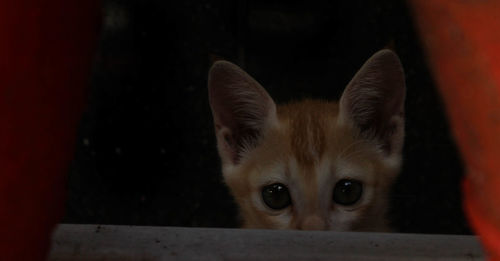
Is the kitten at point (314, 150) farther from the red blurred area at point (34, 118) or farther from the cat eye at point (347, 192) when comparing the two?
the red blurred area at point (34, 118)

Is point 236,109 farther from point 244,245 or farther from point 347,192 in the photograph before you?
point 244,245

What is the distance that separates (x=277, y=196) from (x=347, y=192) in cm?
14

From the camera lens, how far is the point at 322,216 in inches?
43.7

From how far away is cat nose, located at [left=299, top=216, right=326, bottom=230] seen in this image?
1.08m

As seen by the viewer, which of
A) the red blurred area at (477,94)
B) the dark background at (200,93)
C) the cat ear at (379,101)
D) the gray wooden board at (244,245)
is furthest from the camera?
the dark background at (200,93)

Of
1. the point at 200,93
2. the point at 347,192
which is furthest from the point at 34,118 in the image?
the point at 200,93

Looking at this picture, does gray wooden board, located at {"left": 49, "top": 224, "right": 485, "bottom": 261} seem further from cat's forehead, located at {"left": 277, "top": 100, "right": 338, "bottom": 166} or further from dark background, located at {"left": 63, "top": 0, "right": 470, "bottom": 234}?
dark background, located at {"left": 63, "top": 0, "right": 470, "bottom": 234}

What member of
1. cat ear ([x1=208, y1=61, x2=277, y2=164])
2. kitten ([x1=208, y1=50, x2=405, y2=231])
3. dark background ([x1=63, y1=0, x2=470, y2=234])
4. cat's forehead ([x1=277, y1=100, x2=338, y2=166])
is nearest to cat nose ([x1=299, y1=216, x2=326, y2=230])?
kitten ([x1=208, y1=50, x2=405, y2=231])

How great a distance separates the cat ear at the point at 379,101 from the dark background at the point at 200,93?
0.23m

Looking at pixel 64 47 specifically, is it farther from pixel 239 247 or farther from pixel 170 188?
pixel 170 188

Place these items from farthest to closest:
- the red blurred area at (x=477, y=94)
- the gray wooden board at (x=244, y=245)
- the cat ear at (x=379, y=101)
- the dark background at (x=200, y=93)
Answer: the dark background at (x=200, y=93)
the cat ear at (x=379, y=101)
the gray wooden board at (x=244, y=245)
the red blurred area at (x=477, y=94)

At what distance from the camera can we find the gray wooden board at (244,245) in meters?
0.82

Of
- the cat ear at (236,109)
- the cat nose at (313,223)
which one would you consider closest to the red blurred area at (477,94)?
the cat nose at (313,223)

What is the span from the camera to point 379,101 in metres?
1.22
